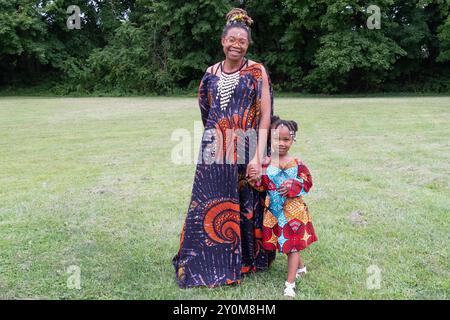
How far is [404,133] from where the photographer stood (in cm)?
1023

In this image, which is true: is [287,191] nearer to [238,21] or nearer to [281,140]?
[281,140]

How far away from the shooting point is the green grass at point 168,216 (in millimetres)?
3370

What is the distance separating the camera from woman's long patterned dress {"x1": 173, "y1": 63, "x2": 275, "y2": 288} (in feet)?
10.6

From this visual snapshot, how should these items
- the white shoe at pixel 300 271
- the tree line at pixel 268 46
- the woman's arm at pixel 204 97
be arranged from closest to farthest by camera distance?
the woman's arm at pixel 204 97, the white shoe at pixel 300 271, the tree line at pixel 268 46

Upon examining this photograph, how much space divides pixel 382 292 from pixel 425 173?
3841mm

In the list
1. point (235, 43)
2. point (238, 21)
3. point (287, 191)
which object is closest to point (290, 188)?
point (287, 191)

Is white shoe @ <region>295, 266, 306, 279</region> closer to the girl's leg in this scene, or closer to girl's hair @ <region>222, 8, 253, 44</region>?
the girl's leg

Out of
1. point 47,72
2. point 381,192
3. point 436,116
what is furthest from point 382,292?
point 47,72

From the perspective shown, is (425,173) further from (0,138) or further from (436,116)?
(0,138)

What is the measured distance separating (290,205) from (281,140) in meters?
0.43

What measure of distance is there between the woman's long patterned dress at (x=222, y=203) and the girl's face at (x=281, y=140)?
0.47 ft

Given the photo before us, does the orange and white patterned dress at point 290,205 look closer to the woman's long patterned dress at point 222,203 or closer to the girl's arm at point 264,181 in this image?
the girl's arm at point 264,181

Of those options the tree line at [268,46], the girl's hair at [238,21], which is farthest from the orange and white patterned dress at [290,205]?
the tree line at [268,46]
